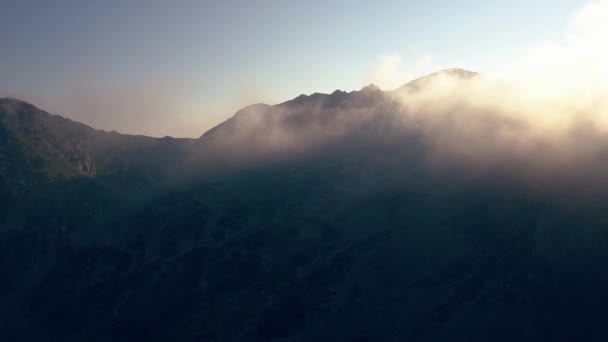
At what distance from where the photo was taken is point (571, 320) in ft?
615

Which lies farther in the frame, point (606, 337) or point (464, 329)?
point (464, 329)

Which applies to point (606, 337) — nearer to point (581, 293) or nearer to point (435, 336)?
point (581, 293)

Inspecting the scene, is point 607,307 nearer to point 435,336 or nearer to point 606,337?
point 606,337

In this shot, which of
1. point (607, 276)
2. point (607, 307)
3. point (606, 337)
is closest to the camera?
point (606, 337)

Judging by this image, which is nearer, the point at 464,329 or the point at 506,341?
the point at 506,341

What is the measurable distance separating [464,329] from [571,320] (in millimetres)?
35243

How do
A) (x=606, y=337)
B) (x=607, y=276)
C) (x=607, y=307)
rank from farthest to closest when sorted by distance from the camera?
(x=607, y=276) → (x=607, y=307) → (x=606, y=337)

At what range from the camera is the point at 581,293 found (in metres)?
196

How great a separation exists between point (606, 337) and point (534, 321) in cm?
2303

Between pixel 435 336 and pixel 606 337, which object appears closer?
pixel 606 337

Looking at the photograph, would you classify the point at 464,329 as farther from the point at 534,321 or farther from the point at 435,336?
the point at 534,321

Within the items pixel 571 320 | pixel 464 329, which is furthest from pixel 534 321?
pixel 464 329

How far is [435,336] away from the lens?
197750mm

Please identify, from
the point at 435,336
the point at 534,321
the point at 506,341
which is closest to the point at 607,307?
the point at 534,321
